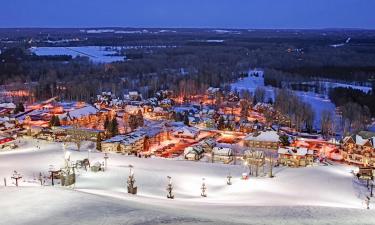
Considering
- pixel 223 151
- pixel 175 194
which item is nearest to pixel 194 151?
pixel 223 151

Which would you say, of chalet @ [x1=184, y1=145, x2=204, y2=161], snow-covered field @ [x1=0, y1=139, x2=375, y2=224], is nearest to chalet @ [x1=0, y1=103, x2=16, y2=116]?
snow-covered field @ [x1=0, y1=139, x2=375, y2=224]

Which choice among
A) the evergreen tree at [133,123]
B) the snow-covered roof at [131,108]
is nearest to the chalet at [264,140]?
the evergreen tree at [133,123]

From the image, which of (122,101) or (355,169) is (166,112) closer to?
(122,101)

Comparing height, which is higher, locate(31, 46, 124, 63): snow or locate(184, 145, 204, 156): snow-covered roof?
locate(31, 46, 124, 63): snow

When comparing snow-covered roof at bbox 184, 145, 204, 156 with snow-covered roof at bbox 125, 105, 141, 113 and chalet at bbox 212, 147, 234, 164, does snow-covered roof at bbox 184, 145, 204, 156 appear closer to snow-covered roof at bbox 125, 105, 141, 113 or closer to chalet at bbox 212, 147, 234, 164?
chalet at bbox 212, 147, 234, 164

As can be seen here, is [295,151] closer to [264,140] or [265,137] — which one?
[264,140]

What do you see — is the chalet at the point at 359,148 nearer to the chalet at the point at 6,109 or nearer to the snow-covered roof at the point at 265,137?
the snow-covered roof at the point at 265,137
